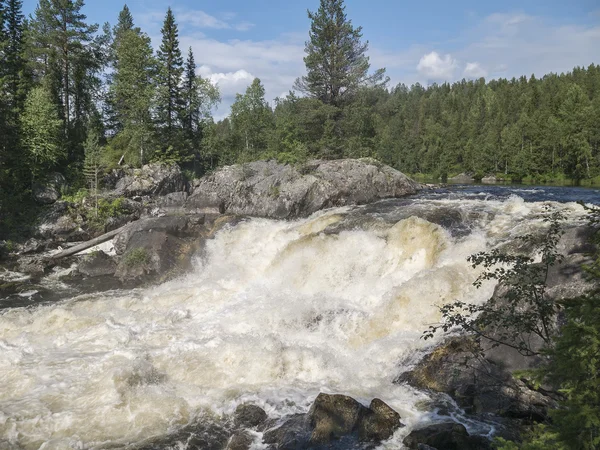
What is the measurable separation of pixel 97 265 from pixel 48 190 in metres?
10.6

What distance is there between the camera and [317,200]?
26.0 meters

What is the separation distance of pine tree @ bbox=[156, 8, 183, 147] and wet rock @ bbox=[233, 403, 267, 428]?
31715 mm

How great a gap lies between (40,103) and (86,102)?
12710 millimetres

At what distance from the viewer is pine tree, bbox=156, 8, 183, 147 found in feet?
123

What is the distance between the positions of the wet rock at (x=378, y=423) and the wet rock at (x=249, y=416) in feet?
7.48

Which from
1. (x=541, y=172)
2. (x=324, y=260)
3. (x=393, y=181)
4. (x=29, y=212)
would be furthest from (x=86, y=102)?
(x=541, y=172)

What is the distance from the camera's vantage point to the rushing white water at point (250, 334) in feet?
32.4

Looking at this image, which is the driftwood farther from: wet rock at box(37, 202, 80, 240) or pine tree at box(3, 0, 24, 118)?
pine tree at box(3, 0, 24, 118)

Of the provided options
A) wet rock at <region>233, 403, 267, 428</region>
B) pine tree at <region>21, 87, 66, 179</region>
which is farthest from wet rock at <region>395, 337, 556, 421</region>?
pine tree at <region>21, 87, 66, 179</region>

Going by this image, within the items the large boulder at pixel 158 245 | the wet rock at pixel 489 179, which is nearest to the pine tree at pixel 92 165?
the large boulder at pixel 158 245

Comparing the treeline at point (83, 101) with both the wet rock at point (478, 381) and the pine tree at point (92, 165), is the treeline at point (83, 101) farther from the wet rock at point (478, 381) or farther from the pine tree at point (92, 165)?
the wet rock at point (478, 381)

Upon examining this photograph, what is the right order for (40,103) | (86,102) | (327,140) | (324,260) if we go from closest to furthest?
1. (324,260)
2. (40,103)
3. (327,140)
4. (86,102)

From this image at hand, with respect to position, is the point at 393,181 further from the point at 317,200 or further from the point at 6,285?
the point at 6,285

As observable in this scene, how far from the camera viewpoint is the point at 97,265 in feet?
71.1
